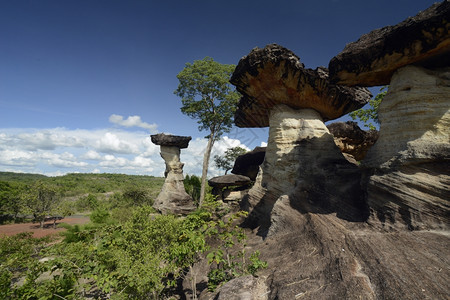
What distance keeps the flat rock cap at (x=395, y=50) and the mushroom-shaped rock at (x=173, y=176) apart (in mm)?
16247

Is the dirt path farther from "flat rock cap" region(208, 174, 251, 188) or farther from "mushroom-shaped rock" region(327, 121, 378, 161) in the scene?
"mushroom-shaped rock" region(327, 121, 378, 161)

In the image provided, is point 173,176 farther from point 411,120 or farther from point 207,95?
point 411,120

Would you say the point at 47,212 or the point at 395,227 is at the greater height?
the point at 395,227

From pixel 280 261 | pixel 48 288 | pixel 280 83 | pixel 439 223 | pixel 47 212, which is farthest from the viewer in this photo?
pixel 47 212

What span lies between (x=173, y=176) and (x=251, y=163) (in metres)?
7.72

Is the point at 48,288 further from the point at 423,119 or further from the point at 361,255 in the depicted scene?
the point at 423,119

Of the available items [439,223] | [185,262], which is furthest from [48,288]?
[439,223]

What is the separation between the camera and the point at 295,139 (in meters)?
8.23

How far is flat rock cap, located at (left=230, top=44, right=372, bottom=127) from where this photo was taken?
7.20m

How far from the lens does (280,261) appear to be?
5.05 metres

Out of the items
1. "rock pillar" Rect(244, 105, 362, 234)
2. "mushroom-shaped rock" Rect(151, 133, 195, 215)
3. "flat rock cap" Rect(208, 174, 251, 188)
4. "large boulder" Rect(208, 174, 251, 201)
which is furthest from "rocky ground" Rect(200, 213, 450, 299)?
"mushroom-shaped rock" Rect(151, 133, 195, 215)

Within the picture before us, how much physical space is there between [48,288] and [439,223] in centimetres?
722

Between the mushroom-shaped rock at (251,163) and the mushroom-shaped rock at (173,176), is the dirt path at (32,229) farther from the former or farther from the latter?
the mushroom-shaped rock at (251,163)

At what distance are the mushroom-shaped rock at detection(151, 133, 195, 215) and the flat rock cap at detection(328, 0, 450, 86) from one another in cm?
1625
